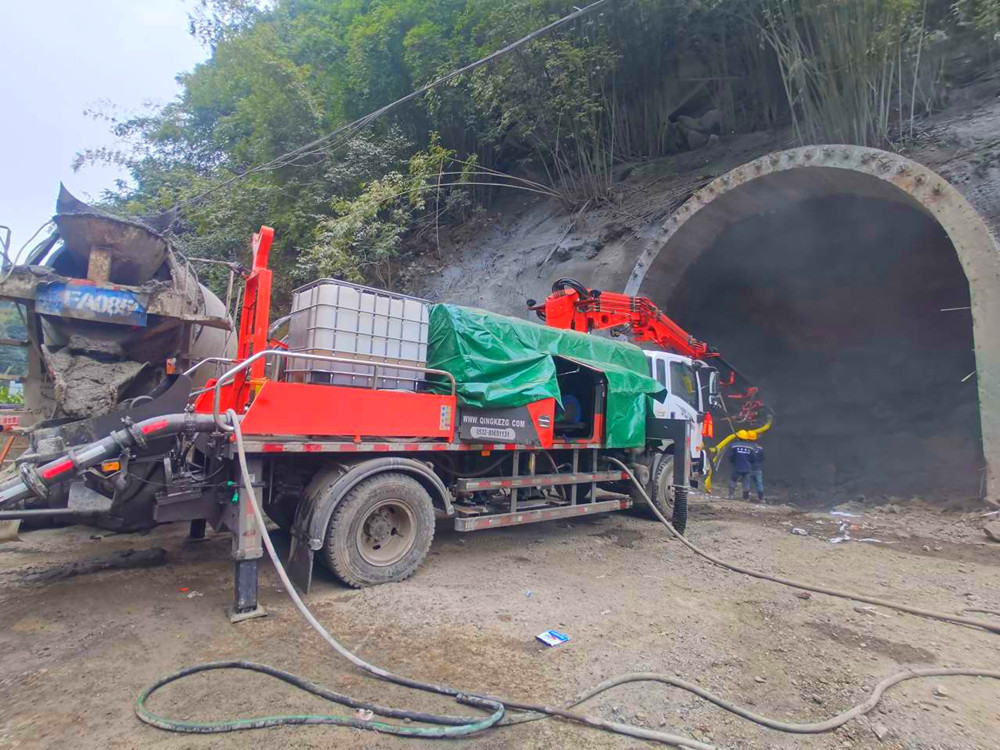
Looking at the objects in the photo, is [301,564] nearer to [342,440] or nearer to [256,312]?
[342,440]

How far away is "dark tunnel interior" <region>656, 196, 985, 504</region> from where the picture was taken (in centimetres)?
1264

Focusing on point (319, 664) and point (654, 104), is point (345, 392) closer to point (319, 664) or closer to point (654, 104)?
point (319, 664)

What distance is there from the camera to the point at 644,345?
1269cm

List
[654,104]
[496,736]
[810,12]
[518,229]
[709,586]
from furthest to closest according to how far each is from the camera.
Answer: [518,229] < [654,104] < [810,12] < [709,586] < [496,736]

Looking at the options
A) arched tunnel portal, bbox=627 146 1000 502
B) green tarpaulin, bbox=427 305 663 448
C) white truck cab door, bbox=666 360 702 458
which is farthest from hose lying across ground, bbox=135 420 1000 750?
arched tunnel portal, bbox=627 146 1000 502

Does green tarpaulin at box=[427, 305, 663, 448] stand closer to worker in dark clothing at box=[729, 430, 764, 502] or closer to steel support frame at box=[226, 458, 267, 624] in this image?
steel support frame at box=[226, 458, 267, 624]

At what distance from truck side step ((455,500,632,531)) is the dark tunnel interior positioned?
7.12 metres

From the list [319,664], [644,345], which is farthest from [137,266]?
[644,345]

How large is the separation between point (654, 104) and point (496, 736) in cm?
1576

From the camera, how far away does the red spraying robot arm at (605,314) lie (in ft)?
31.8

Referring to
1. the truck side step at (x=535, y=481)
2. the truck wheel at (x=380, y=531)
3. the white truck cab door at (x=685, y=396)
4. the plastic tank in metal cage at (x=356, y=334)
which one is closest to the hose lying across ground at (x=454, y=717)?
the truck wheel at (x=380, y=531)

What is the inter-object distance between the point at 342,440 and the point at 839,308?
15031 millimetres

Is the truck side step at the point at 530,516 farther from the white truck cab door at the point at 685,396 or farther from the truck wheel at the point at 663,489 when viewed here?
the white truck cab door at the point at 685,396

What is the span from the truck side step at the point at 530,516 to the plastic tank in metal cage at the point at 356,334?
1450 mm
